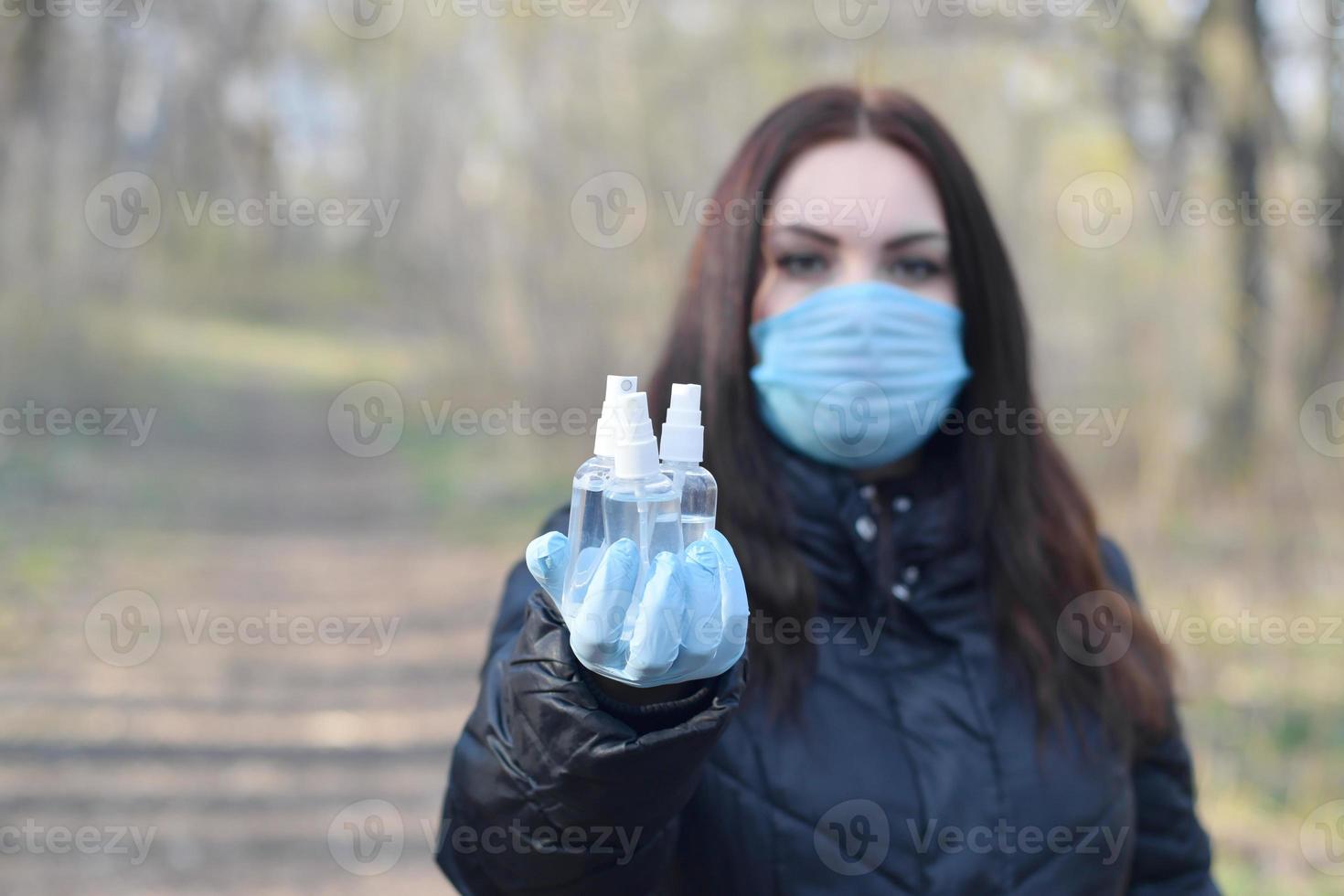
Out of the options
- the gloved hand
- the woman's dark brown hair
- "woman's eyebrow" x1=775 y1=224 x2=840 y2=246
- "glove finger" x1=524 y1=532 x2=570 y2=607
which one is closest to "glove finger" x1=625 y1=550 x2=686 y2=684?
the gloved hand

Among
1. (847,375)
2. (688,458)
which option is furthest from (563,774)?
(847,375)

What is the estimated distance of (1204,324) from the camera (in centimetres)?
522

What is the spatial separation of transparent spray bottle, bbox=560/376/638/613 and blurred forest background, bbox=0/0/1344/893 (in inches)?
102

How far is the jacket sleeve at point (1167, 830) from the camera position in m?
1.68

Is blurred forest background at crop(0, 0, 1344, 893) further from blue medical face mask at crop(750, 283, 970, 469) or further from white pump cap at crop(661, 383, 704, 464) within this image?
white pump cap at crop(661, 383, 704, 464)

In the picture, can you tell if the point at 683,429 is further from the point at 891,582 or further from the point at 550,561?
the point at 891,582

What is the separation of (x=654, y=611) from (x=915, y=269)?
3.09 ft

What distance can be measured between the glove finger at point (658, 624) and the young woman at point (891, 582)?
251 millimetres

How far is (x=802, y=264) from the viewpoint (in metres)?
1.69

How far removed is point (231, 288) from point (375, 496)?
192 cm

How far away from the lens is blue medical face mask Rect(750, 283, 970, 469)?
5.34ft

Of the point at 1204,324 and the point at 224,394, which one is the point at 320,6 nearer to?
the point at 224,394

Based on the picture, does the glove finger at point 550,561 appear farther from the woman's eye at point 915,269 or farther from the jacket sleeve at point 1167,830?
the jacket sleeve at point 1167,830

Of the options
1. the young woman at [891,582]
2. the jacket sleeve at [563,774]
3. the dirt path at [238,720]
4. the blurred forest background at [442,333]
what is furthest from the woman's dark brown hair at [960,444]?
the dirt path at [238,720]
